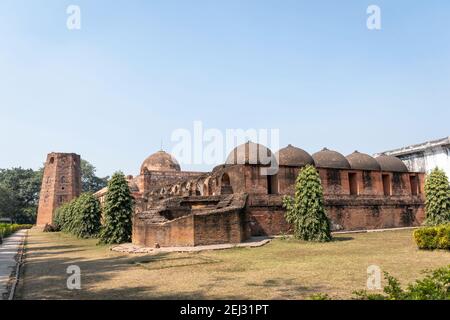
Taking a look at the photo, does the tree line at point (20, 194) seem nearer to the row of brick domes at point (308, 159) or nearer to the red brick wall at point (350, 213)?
the row of brick domes at point (308, 159)

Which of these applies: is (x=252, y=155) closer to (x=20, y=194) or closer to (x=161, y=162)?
(x=161, y=162)

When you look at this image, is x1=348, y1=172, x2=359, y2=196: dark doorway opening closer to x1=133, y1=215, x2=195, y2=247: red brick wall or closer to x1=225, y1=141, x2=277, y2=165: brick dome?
x1=225, y1=141, x2=277, y2=165: brick dome

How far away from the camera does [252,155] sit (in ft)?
72.4

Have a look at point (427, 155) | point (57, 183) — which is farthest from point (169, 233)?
point (57, 183)

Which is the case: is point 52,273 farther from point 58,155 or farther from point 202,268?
point 58,155

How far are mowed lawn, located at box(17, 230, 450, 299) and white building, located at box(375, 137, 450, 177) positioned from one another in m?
24.9

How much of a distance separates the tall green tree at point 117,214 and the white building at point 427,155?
27.5m

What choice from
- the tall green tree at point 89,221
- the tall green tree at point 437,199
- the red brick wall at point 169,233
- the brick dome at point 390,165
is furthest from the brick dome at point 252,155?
the brick dome at point 390,165

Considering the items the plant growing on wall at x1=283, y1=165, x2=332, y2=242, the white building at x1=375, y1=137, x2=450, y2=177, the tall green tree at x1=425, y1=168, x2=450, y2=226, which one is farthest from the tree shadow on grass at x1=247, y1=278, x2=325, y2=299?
the white building at x1=375, y1=137, x2=450, y2=177

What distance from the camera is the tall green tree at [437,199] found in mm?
20109

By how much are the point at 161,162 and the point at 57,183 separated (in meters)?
19.7

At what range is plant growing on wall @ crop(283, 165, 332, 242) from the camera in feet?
54.6

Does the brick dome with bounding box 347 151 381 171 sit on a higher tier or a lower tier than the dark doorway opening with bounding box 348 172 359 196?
higher
